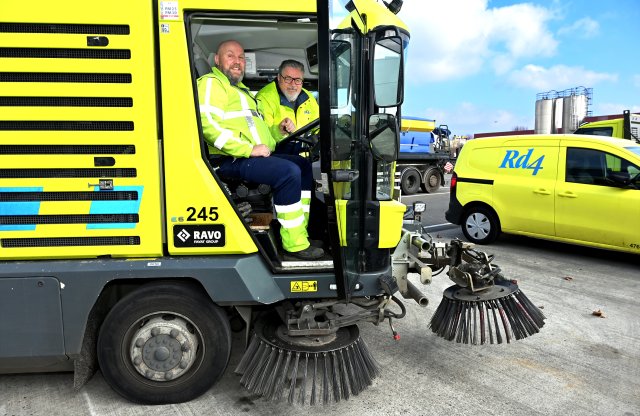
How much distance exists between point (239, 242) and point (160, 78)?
3.38ft

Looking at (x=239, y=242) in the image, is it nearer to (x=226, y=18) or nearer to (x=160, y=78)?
(x=160, y=78)

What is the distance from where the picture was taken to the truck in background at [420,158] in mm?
15273

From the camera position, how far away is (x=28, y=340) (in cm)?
259

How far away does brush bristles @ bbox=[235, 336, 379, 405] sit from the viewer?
264cm

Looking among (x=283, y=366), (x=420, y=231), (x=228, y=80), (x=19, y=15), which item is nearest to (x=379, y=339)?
(x=420, y=231)

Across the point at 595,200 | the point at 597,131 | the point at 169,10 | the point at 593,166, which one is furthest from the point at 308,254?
the point at 597,131

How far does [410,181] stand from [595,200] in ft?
30.9

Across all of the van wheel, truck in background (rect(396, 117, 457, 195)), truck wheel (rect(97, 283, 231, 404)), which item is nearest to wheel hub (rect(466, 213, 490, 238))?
the van wheel

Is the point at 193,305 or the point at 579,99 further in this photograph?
the point at 579,99

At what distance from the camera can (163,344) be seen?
8.85 feet

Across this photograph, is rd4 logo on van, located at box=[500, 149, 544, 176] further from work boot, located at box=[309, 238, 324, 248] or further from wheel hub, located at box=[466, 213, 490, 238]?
work boot, located at box=[309, 238, 324, 248]

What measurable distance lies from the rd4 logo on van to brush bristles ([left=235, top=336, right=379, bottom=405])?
5.08 m

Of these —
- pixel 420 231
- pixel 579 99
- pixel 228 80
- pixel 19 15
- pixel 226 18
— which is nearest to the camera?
pixel 19 15

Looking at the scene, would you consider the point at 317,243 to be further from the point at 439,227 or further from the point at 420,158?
the point at 420,158
